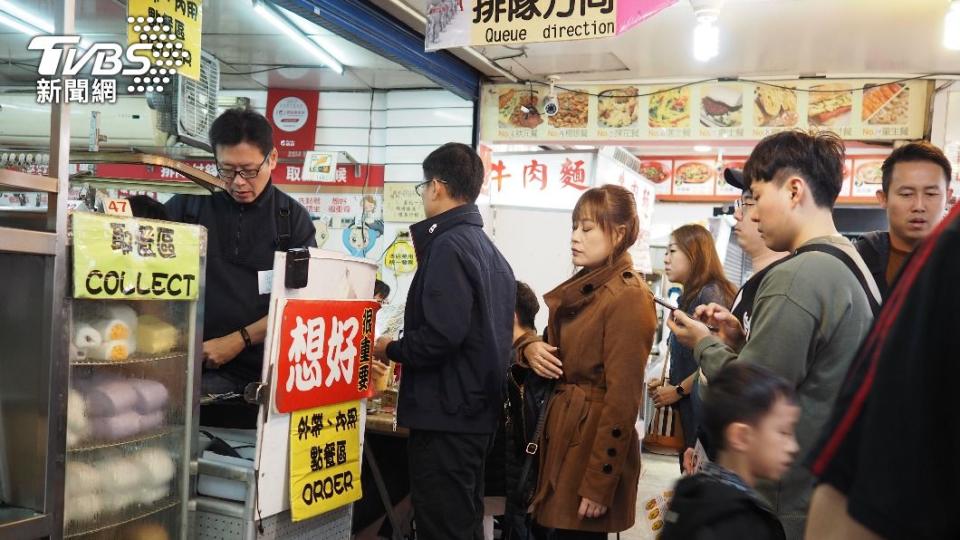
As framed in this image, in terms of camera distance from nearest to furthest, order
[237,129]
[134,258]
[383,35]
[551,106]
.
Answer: [134,258]
[237,129]
[383,35]
[551,106]

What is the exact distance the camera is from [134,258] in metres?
2.36

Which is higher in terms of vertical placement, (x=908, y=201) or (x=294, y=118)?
(x=294, y=118)

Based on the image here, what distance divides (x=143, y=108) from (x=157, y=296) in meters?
3.79

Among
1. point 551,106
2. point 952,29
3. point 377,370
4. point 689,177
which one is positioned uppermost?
point 952,29

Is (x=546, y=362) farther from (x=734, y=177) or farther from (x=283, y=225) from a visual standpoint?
(x=283, y=225)

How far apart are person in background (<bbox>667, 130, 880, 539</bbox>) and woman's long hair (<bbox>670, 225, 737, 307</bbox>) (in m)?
2.58

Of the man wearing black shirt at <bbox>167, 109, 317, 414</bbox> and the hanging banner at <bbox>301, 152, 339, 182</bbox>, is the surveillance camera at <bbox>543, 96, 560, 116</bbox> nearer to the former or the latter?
the hanging banner at <bbox>301, 152, 339, 182</bbox>

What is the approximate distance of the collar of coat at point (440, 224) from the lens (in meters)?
3.14

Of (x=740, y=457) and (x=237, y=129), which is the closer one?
(x=740, y=457)

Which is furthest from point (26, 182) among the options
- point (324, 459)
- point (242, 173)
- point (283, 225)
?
point (324, 459)

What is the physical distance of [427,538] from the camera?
117 inches

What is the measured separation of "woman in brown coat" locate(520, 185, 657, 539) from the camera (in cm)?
276

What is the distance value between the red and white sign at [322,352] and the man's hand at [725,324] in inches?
53.5

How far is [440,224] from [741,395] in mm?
1577
